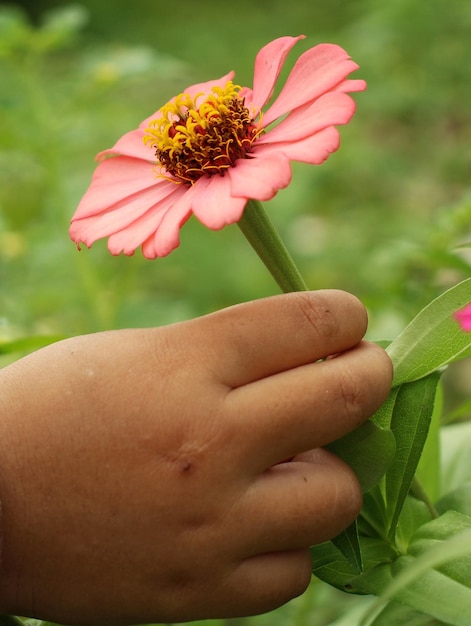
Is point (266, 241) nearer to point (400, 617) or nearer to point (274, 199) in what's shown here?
point (400, 617)

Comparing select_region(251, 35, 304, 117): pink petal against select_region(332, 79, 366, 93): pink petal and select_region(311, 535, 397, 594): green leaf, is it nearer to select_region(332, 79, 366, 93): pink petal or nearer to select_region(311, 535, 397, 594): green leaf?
select_region(332, 79, 366, 93): pink petal

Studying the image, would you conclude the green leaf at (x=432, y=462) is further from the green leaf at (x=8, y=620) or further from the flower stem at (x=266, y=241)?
the green leaf at (x=8, y=620)

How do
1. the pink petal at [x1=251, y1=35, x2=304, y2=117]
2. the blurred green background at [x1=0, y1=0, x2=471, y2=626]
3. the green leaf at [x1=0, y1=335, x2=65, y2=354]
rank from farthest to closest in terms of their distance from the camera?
the blurred green background at [x1=0, y1=0, x2=471, y2=626]
the green leaf at [x1=0, y1=335, x2=65, y2=354]
the pink petal at [x1=251, y1=35, x2=304, y2=117]

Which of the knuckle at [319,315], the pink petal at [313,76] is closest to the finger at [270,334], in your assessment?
the knuckle at [319,315]

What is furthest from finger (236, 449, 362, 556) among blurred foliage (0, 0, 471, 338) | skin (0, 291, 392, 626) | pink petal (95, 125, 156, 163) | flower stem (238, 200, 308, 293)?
blurred foliage (0, 0, 471, 338)

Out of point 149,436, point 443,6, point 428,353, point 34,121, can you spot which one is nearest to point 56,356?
point 149,436

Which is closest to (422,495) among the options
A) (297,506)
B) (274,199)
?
(297,506)

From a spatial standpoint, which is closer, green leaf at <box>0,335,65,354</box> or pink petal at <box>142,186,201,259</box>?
pink petal at <box>142,186,201,259</box>
